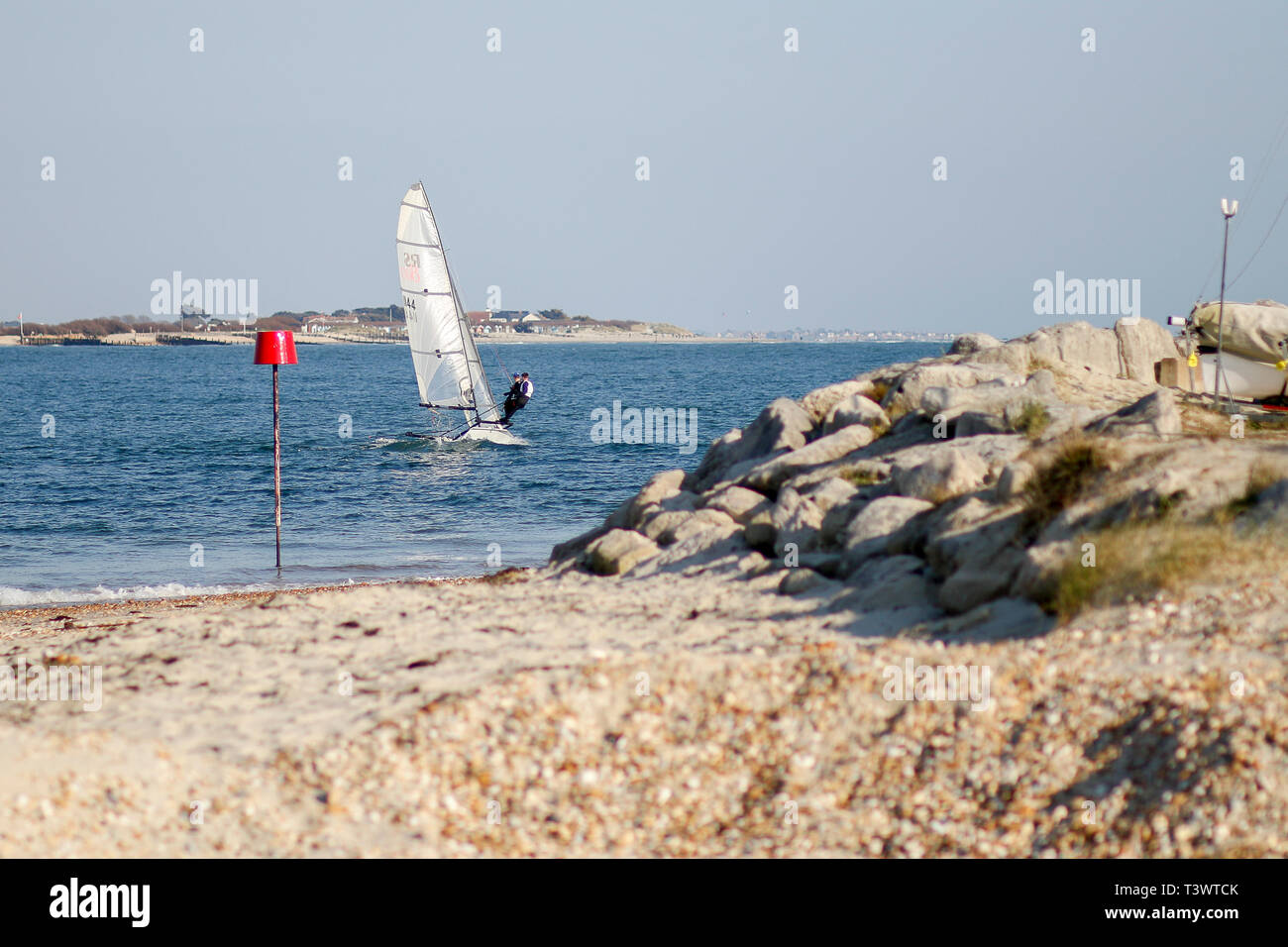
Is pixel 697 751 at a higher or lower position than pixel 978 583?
lower

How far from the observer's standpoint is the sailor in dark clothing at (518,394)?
1524 inches

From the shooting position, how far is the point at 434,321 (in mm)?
38844

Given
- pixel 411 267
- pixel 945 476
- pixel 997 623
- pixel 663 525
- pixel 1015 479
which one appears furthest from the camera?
pixel 411 267

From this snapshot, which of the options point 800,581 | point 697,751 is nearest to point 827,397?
point 800,581

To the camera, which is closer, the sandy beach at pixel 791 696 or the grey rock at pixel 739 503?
the sandy beach at pixel 791 696

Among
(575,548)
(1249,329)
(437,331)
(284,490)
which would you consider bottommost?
(284,490)

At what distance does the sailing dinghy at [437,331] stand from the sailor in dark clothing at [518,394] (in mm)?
1598

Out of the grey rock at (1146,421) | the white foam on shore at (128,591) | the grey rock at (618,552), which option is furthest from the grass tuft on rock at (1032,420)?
the white foam on shore at (128,591)

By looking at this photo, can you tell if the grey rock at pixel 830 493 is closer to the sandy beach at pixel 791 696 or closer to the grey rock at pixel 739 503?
the sandy beach at pixel 791 696

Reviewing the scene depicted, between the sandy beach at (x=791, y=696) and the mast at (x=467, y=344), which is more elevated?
the mast at (x=467, y=344)

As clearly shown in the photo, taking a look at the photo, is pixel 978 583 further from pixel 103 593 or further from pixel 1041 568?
pixel 103 593

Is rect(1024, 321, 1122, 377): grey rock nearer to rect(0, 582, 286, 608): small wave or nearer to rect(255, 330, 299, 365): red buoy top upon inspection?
rect(255, 330, 299, 365): red buoy top

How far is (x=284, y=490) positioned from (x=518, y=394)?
34.6ft
